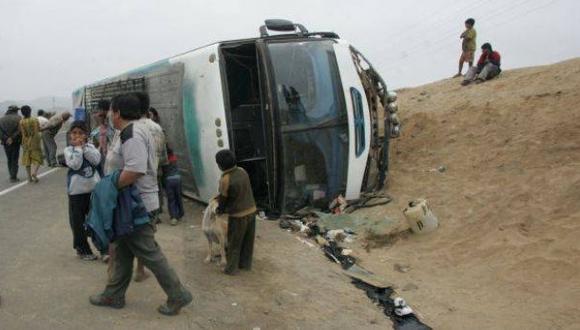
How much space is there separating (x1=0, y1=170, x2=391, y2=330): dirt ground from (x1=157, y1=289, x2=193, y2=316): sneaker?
46 millimetres

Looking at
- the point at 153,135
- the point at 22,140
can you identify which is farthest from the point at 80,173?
the point at 22,140

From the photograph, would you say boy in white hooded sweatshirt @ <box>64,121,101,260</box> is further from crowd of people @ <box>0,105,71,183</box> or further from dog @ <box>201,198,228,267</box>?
crowd of people @ <box>0,105,71,183</box>

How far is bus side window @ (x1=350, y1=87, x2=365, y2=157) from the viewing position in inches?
306

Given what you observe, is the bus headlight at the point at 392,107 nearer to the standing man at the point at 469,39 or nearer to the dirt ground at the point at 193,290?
the dirt ground at the point at 193,290

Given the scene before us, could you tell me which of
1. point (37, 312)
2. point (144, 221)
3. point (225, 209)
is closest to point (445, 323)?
point (225, 209)

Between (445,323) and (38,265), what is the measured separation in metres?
3.86

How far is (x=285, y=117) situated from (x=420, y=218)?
2.11 m

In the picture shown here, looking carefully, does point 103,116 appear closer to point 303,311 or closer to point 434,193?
point 303,311

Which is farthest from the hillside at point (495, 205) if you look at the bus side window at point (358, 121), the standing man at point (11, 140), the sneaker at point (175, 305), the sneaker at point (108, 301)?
the standing man at point (11, 140)

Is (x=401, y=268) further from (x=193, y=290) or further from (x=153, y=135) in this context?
(x=153, y=135)

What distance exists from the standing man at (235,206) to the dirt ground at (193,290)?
0.87 ft

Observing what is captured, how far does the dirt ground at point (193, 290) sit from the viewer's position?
4340 millimetres

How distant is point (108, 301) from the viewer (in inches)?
173

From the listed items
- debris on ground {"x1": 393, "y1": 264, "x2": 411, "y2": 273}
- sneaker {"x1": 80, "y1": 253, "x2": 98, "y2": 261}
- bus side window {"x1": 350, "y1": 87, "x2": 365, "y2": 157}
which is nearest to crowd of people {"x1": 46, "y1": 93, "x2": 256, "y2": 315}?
sneaker {"x1": 80, "y1": 253, "x2": 98, "y2": 261}
